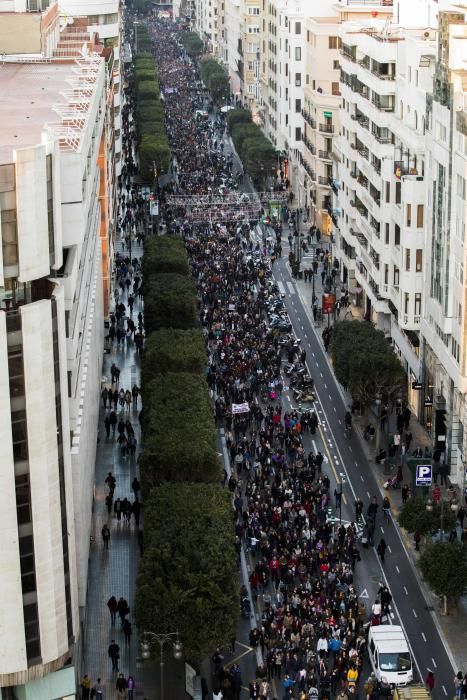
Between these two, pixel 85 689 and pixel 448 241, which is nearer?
pixel 85 689

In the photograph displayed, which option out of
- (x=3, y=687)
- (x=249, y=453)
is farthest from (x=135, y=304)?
(x=3, y=687)

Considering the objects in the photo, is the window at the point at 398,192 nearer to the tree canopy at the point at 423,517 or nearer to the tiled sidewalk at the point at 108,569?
the tiled sidewalk at the point at 108,569

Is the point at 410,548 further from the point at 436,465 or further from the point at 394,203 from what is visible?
the point at 394,203

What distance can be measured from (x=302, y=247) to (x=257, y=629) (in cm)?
7337

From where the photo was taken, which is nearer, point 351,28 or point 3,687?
point 3,687

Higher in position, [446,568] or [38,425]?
[38,425]

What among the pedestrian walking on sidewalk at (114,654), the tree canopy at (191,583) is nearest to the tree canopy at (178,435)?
the tree canopy at (191,583)

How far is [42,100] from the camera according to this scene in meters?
71.3

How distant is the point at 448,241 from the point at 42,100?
21974 millimetres

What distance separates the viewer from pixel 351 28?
116 metres

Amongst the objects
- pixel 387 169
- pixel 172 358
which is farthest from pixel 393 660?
pixel 387 169

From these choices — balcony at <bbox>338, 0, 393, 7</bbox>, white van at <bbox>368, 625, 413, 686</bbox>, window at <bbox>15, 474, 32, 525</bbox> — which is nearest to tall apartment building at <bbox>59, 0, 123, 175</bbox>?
balcony at <bbox>338, 0, 393, 7</bbox>

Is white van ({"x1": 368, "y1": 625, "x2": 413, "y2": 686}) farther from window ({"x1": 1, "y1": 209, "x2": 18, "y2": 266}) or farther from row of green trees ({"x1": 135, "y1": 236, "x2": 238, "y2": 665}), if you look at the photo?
window ({"x1": 1, "y1": 209, "x2": 18, "y2": 266})

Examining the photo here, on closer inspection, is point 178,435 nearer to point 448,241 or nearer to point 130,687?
point 130,687
